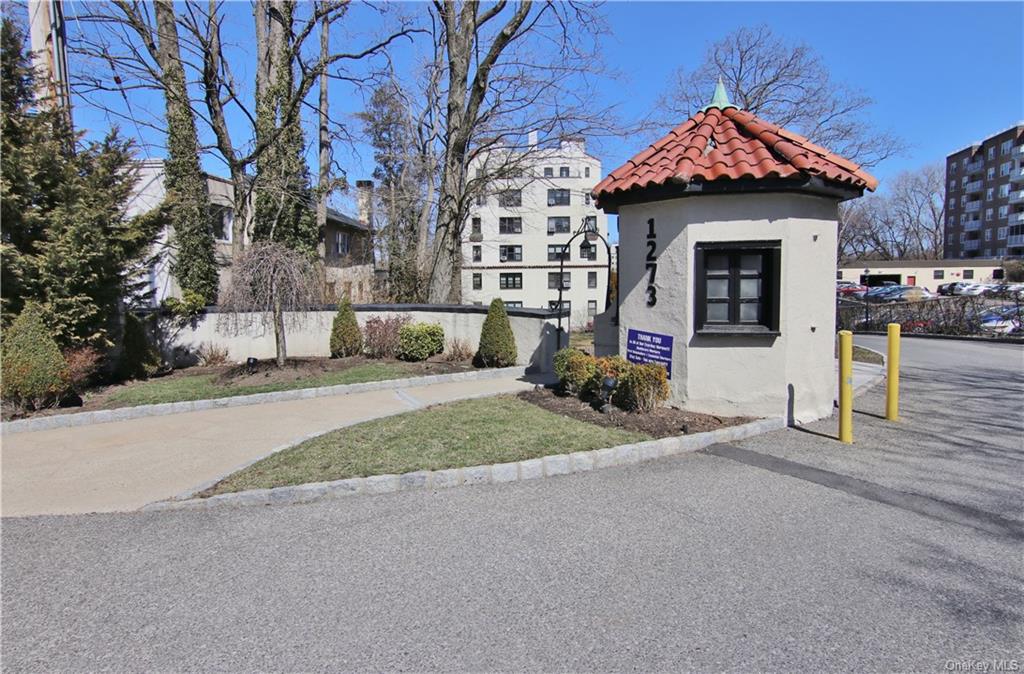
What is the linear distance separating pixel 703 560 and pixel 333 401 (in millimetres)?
7152

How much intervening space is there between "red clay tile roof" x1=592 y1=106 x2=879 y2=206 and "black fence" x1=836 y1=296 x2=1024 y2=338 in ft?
48.2

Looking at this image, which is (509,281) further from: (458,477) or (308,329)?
(458,477)

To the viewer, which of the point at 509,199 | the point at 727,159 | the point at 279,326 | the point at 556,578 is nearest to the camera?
the point at 556,578

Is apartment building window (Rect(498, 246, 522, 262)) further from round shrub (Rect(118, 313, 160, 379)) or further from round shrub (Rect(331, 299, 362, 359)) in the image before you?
round shrub (Rect(118, 313, 160, 379))

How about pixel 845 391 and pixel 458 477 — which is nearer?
pixel 458 477

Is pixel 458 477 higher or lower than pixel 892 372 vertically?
lower

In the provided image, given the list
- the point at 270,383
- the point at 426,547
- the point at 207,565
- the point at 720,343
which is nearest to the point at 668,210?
the point at 720,343

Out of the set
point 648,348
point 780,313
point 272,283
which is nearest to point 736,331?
point 780,313

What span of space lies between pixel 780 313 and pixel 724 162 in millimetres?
2193

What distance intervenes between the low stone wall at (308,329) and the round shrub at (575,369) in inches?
135

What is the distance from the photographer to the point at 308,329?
15109mm

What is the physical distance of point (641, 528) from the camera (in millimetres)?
4371

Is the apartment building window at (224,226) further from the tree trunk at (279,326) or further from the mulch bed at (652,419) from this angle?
the mulch bed at (652,419)

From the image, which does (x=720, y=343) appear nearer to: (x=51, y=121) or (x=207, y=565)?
(x=207, y=565)
